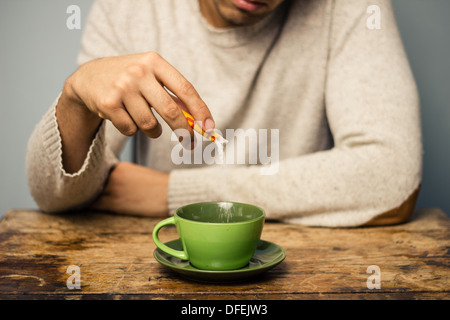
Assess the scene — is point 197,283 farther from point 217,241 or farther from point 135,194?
point 135,194

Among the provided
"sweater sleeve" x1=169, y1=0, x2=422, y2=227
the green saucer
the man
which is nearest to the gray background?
the man

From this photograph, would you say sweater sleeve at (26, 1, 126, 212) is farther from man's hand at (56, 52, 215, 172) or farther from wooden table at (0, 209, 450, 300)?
man's hand at (56, 52, 215, 172)

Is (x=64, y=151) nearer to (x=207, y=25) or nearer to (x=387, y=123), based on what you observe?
(x=207, y=25)

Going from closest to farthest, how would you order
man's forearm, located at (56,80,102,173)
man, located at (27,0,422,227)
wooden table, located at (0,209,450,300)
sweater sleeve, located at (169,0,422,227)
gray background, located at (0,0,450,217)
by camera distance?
wooden table, located at (0,209,450,300) < man, located at (27,0,422,227) < man's forearm, located at (56,80,102,173) < sweater sleeve, located at (169,0,422,227) < gray background, located at (0,0,450,217)

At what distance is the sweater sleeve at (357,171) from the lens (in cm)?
91

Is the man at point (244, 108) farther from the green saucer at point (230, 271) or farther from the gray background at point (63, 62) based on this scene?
the gray background at point (63, 62)

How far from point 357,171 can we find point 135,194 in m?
0.50

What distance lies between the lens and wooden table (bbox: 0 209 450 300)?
55 centimetres

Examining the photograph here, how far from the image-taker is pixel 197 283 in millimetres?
578

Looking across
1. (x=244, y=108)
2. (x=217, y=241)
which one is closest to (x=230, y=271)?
(x=217, y=241)

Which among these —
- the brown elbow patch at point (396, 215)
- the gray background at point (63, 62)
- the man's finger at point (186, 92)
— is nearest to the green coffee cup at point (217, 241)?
the man's finger at point (186, 92)

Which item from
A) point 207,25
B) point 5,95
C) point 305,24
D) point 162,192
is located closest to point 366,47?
point 305,24

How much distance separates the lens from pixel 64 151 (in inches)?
34.0

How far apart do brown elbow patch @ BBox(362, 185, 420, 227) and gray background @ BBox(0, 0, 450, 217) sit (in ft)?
2.03
